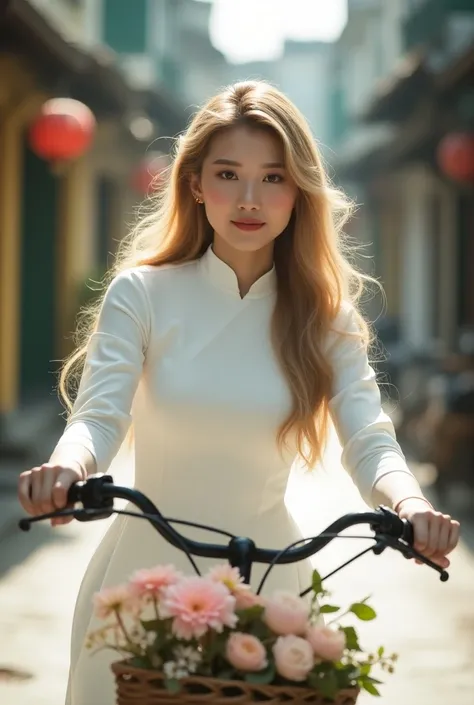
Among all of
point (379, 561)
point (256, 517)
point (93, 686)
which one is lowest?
point (93, 686)

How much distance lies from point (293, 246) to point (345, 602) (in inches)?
166

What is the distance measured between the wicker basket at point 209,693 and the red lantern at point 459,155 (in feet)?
44.6

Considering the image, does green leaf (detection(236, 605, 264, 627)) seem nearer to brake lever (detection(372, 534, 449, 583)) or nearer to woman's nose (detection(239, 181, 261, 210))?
Answer: brake lever (detection(372, 534, 449, 583))

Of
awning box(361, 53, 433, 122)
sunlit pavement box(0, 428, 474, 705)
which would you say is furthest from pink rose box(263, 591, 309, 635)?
awning box(361, 53, 433, 122)

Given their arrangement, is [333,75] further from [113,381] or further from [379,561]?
[113,381]

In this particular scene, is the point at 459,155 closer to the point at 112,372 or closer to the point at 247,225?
the point at 247,225

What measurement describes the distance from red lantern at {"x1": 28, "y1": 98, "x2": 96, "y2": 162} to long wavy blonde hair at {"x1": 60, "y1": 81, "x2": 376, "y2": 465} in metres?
10.7

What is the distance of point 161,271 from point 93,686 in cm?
84

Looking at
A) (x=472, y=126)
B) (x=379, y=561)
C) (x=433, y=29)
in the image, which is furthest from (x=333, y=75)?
(x=379, y=561)

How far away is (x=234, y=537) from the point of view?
217 cm

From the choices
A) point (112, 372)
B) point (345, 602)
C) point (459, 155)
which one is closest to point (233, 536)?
point (112, 372)

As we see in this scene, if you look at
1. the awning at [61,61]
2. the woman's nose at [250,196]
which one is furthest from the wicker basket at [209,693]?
the awning at [61,61]

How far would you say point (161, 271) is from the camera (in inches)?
113

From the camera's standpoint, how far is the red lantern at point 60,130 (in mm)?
13523
